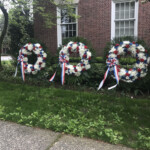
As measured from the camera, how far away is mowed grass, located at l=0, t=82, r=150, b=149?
3154 mm

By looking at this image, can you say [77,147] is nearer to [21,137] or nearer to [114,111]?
[21,137]

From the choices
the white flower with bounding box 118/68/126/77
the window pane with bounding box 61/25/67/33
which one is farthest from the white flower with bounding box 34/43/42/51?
the window pane with bounding box 61/25/67/33

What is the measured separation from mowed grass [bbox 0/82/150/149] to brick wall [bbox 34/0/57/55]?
5293mm

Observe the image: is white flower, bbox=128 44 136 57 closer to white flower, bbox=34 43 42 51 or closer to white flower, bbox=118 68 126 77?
white flower, bbox=118 68 126 77

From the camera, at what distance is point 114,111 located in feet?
14.2

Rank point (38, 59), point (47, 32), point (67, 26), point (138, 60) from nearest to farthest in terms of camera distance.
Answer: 1. point (138, 60)
2. point (38, 59)
3. point (67, 26)
4. point (47, 32)

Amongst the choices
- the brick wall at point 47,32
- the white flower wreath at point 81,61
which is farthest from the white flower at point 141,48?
the brick wall at point 47,32

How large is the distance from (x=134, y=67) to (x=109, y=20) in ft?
14.0

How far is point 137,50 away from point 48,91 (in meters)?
3.24

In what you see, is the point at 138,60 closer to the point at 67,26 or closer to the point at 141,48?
the point at 141,48

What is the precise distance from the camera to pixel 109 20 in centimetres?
927

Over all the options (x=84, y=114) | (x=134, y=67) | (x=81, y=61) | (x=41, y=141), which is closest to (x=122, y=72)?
(x=134, y=67)

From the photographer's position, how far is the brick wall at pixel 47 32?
10542mm

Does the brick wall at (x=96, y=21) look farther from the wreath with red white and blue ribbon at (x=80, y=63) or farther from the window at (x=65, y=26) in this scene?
the wreath with red white and blue ribbon at (x=80, y=63)
